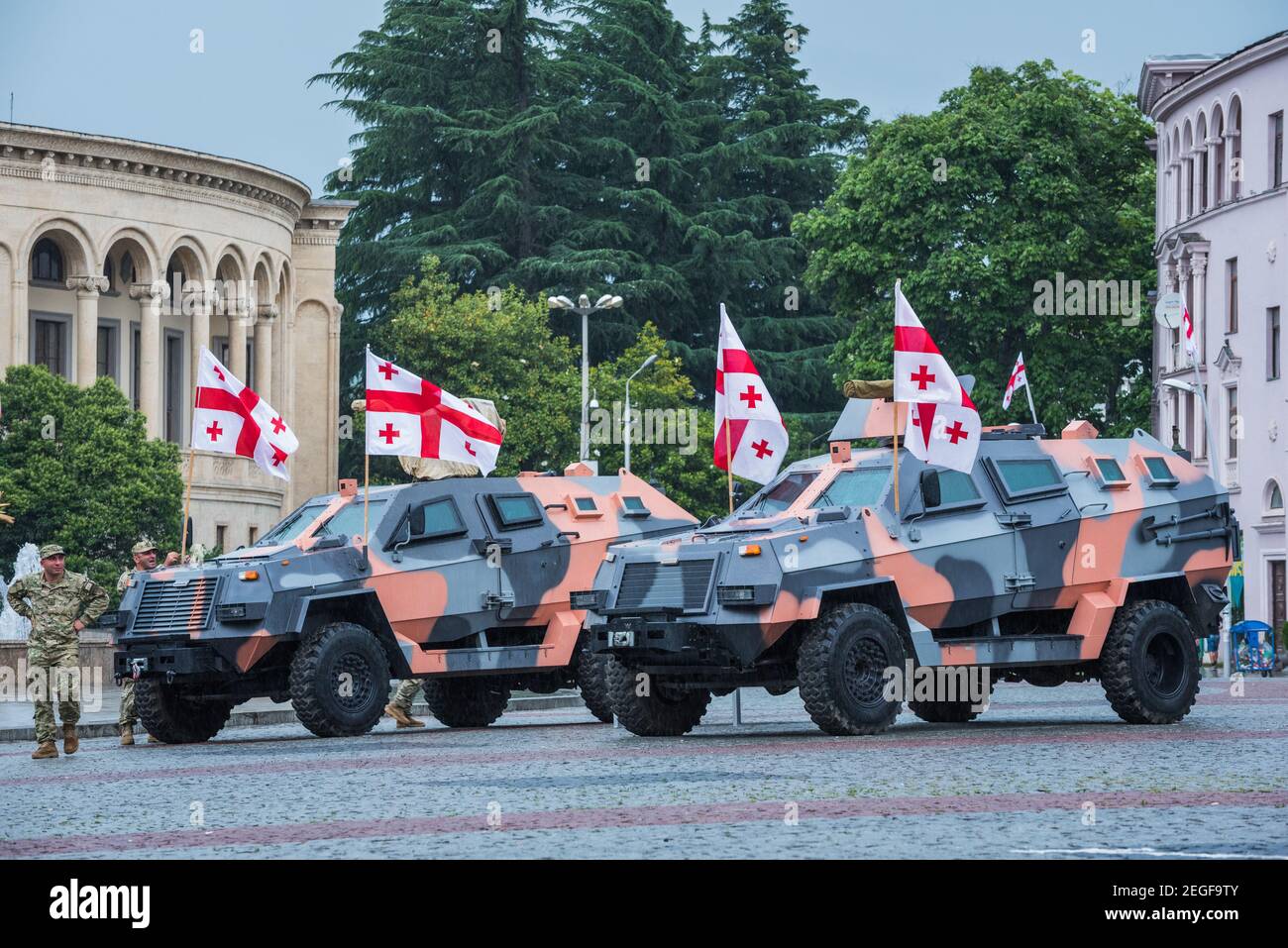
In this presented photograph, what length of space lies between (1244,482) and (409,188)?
29.2 meters

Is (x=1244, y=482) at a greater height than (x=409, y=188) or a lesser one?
lesser

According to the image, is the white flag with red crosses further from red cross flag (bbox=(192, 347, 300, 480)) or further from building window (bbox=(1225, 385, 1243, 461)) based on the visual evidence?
building window (bbox=(1225, 385, 1243, 461))

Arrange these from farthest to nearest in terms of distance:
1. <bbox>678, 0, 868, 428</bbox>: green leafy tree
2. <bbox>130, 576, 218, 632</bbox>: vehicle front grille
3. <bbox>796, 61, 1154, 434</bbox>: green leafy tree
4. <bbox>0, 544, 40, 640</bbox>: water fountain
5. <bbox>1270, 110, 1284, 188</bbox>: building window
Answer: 1. <bbox>678, 0, 868, 428</bbox>: green leafy tree
2. <bbox>796, 61, 1154, 434</bbox>: green leafy tree
3. <bbox>1270, 110, 1284, 188</bbox>: building window
4. <bbox>0, 544, 40, 640</bbox>: water fountain
5. <bbox>130, 576, 218, 632</bbox>: vehicle front grille

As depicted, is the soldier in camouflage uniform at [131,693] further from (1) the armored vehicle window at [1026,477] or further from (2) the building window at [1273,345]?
(2) the building window at [1273,345]

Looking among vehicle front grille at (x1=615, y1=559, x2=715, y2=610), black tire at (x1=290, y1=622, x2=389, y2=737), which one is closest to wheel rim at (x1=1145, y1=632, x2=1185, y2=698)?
vehicle front grille at (x1=615, y1=559, x2=715, y2=610)

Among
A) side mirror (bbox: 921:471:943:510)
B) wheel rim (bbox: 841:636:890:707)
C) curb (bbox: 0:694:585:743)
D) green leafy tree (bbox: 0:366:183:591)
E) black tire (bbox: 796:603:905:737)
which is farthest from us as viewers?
green leafy tree (bbox: 0:366:183:591)

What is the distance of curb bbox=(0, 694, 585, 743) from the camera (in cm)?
2475

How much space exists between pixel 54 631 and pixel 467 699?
5264 millimetres

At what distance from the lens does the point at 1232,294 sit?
5878 centimetres

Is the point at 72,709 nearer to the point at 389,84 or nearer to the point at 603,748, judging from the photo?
the point at 603,748

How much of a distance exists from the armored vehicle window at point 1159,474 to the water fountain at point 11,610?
26313mm

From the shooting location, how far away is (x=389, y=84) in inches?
2965

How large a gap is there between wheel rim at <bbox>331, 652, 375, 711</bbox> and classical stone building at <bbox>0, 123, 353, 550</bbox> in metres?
36.7
